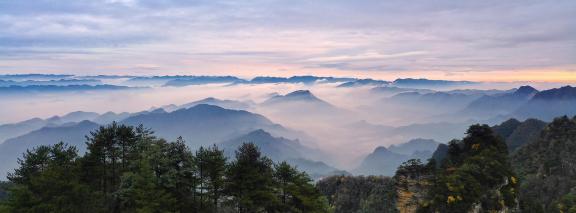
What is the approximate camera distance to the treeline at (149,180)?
128 ft

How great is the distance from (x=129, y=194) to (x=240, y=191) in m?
10.7

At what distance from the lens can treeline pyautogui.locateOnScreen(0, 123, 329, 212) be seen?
38938 millimetres

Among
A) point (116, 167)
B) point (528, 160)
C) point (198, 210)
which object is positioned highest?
point (116, 167)

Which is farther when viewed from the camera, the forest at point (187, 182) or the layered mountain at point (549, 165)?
the layered mountain at point (549, 165)

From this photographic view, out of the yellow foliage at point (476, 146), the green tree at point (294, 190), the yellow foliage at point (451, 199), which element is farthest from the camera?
the yellow foliage at point (476, 146)

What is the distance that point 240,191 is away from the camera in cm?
4456

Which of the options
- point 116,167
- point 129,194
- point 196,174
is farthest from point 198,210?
point 116,167

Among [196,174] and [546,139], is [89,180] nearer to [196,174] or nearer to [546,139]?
[196,174]

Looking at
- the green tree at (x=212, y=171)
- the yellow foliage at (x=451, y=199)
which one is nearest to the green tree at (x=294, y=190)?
the green tree at (x=212, y=171)

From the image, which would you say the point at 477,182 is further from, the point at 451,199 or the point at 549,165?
the point at 549,165

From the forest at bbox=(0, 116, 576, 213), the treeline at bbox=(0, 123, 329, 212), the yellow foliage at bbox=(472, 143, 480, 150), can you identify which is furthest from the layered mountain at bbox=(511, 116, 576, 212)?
the treeline at bbox=(0, 123, 329, 212)

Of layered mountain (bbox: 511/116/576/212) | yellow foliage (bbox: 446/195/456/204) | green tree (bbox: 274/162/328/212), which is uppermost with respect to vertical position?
green tree (bbox: 274/162/328/212)

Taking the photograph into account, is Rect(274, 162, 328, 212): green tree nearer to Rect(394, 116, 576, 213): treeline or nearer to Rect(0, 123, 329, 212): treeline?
Rect(0, 123, 329, 212): treeline

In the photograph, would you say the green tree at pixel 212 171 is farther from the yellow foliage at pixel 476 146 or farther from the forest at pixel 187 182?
the yellow foliage at pixel 476 146
